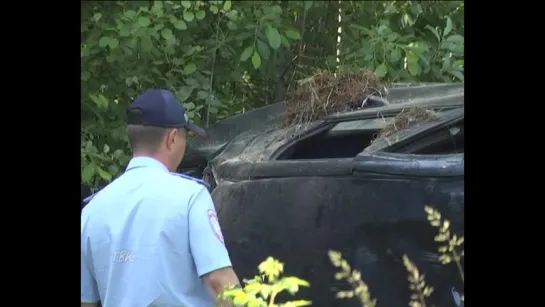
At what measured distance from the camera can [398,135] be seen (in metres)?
3.13

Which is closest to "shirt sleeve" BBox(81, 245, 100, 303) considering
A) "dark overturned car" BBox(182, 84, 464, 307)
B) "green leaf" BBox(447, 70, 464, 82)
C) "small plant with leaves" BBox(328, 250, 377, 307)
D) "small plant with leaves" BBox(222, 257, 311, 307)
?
"dark overturned car" BBox(182, 84, 464, 307)

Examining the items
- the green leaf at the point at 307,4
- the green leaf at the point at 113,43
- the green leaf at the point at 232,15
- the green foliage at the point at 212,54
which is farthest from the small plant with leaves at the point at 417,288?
the green leaf at the point at 307,4

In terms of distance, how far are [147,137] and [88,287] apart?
55 cm

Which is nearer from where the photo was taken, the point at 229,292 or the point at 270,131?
the point at 229,292

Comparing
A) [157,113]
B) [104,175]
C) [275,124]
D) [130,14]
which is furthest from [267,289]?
[130,14]

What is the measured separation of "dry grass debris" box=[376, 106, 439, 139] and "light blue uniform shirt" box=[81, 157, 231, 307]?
1.21m

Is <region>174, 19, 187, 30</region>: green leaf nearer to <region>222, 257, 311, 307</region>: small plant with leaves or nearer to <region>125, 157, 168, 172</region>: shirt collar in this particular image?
<region>125, 157, 168, 172</region>: shirt collar

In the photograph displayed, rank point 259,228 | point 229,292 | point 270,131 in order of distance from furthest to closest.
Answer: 1. point 270,131
2. point 259,228
3. point 229,292

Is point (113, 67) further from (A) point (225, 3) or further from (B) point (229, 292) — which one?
(B) point (229, 292)

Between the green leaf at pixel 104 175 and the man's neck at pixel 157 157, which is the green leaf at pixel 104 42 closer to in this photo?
the green leaf at pixel 104 175

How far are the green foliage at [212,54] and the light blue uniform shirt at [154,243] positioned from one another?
7.15 feet

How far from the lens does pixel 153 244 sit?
2281mm

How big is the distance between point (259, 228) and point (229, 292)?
138 centimetres
